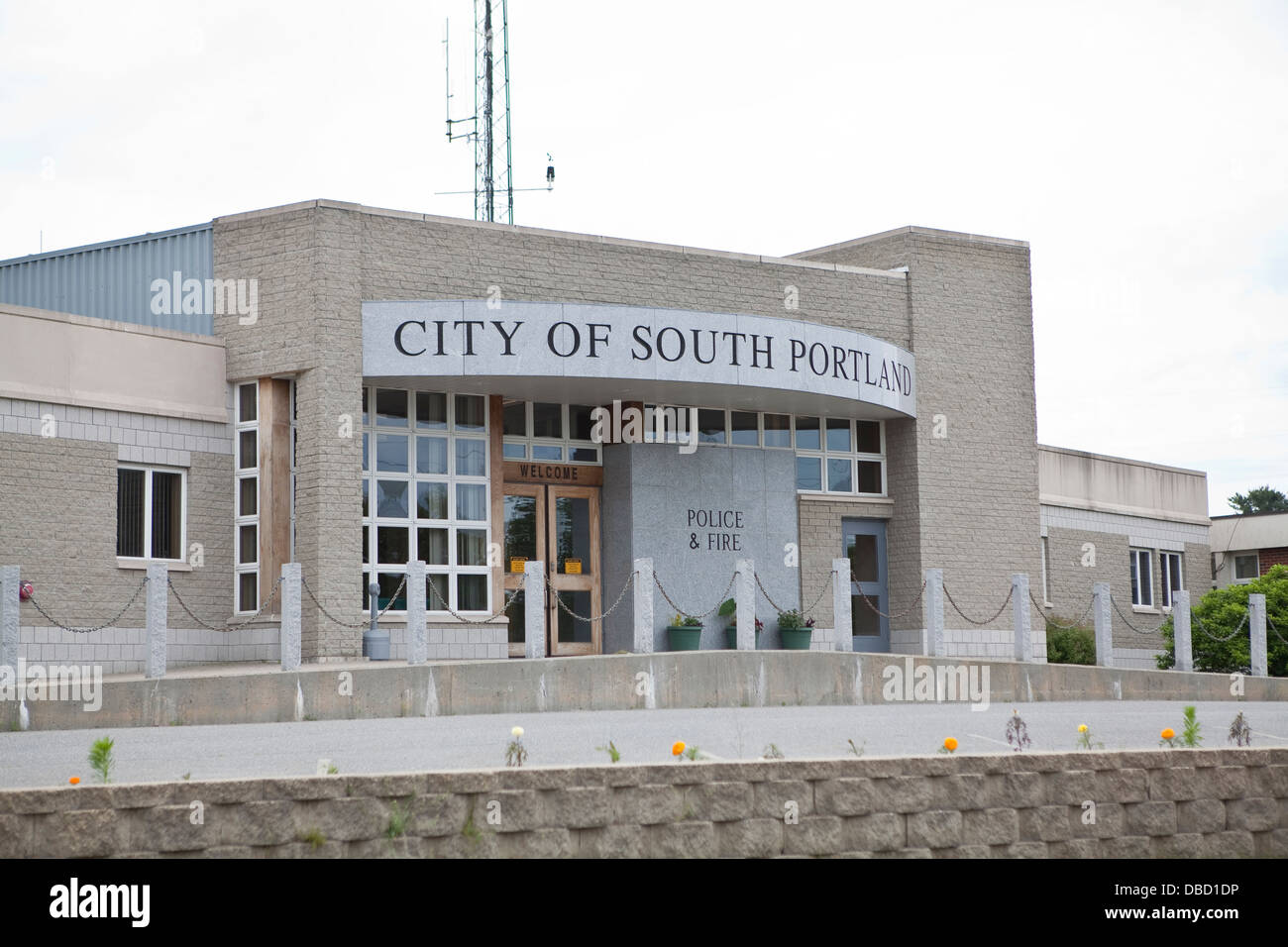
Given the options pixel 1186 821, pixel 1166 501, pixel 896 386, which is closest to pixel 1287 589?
pixel 1166 501

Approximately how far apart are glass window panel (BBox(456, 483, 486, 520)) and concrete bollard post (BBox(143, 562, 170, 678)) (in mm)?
6641

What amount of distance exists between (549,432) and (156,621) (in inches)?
346

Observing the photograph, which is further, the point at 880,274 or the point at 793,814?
the point at 880,274

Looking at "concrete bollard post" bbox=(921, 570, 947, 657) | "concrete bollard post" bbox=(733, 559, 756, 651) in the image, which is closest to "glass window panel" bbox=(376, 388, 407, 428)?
"concrete bollard post" bbox=(733, 559, 756, 651)

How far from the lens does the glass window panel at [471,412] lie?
22.8 meters

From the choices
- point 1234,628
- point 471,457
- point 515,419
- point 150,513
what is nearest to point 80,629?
point 150,513

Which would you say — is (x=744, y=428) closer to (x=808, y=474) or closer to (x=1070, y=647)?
(x=808, y=474)

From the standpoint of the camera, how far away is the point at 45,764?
1154 centimetres

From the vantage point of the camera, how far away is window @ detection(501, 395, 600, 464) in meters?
23.6

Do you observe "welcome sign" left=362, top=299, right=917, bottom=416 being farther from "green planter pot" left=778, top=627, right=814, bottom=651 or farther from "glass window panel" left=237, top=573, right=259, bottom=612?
"green planter pot" left=778, top=627, right=814, bottom=651

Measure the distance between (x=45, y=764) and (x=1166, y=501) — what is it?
2844 cm

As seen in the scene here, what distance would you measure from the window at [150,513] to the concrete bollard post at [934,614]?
10324mm
